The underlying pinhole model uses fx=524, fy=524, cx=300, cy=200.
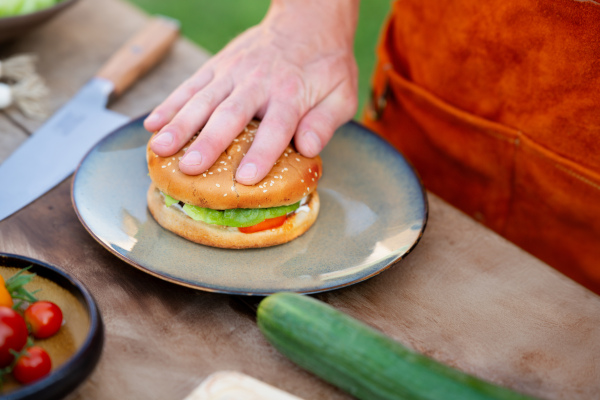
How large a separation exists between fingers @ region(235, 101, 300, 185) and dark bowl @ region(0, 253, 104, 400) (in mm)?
593

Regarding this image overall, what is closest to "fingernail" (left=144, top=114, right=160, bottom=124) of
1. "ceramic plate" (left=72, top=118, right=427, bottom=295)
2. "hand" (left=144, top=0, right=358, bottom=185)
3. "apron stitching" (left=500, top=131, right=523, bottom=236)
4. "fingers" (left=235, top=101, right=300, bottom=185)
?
"hand" (left=144, top=0, right=358, bottom=185)

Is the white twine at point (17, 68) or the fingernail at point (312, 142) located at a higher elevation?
the fingernail at point (312, 142)

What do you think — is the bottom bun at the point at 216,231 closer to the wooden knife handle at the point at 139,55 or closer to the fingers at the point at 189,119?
the fingers at the point at 189,119

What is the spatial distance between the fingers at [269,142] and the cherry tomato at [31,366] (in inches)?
29.4

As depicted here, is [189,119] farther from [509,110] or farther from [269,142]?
[509,110]

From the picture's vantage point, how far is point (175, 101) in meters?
1.93

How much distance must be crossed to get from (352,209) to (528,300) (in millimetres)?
662

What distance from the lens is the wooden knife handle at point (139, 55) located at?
8.16ft

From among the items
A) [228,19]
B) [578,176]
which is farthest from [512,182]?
[228,19]

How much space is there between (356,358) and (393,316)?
1.46ft

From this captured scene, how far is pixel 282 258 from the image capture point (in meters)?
1.69

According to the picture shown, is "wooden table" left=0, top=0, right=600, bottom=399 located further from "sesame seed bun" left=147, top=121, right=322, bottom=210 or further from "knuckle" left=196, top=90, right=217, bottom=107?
"knuckle" left=196, top=90, right=217, bottom=107

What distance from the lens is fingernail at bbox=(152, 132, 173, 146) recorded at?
5.59ft

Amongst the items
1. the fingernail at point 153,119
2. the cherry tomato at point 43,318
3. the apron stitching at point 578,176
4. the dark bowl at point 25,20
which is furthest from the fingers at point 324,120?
A: the dark bowl at point 25,20
